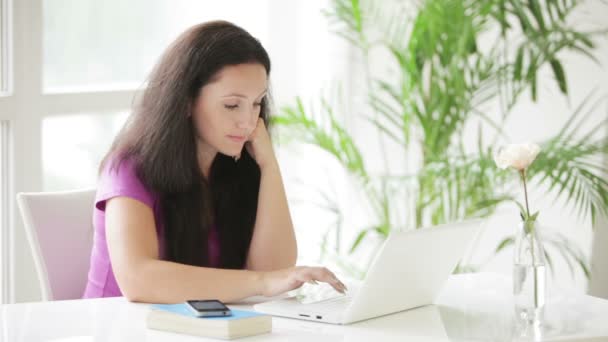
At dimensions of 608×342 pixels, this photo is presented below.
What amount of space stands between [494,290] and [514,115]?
1912 mm

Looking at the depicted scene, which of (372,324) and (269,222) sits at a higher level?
(269,222)

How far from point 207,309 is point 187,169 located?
0.57m

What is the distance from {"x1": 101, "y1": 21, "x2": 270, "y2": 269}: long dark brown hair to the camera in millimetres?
2270

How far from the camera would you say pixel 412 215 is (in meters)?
4.51

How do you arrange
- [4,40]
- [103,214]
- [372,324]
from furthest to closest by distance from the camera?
[4,40], [103,214], [372,324]

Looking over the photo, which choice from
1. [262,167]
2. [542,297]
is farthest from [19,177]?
[542,297]

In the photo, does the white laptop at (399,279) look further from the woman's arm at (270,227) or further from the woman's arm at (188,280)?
the woman's arm at (270,227)

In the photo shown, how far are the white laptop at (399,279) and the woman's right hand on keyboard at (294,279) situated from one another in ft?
0.09

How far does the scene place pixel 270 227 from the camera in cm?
244

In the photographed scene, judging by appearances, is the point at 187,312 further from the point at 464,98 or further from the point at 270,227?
the point at 464,98

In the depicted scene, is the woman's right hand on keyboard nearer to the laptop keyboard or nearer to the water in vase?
the laptop keyboard

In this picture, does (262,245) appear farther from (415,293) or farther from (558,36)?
(558,36)

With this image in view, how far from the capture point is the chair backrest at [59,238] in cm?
237

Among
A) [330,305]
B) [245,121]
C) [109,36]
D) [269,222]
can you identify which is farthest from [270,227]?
[109,36]
